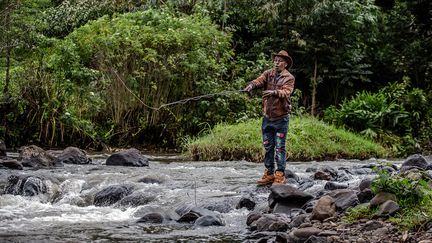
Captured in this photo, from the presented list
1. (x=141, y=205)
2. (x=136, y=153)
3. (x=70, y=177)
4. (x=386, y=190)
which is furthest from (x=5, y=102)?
(x=386, y=190)

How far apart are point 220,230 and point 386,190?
5.98ft

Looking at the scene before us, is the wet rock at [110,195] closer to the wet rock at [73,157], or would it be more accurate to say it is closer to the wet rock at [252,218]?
the wet rock at [252,218]

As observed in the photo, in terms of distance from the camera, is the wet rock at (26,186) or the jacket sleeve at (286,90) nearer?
the jacket sleeve at (286,90)

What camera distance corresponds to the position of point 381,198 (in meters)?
6.61

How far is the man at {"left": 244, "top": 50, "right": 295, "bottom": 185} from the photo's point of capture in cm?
909

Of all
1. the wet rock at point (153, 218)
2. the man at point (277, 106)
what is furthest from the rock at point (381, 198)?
the man at point (277, 106)

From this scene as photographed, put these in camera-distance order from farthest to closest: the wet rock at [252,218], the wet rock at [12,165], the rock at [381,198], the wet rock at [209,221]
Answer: the wet rock at [12,165] < the wet rock at [209,221] < the wet rock at [252,218] < the rock at [381,198]

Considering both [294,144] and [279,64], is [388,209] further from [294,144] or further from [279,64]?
[294,144]

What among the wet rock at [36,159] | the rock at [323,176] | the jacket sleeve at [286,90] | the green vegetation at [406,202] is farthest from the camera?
the wet rock at [36,159]

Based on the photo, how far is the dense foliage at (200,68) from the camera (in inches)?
629

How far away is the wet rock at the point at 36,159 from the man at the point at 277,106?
16.6 feet

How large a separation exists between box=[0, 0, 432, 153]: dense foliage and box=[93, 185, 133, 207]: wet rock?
6.62 m

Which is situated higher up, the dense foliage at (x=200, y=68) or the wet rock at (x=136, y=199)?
the dense foliage at (x=200, y=68)

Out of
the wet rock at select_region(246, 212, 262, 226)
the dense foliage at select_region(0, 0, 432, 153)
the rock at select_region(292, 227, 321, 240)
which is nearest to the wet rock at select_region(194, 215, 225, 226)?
the wet rock at select_region(246, 212, 262, 226)
